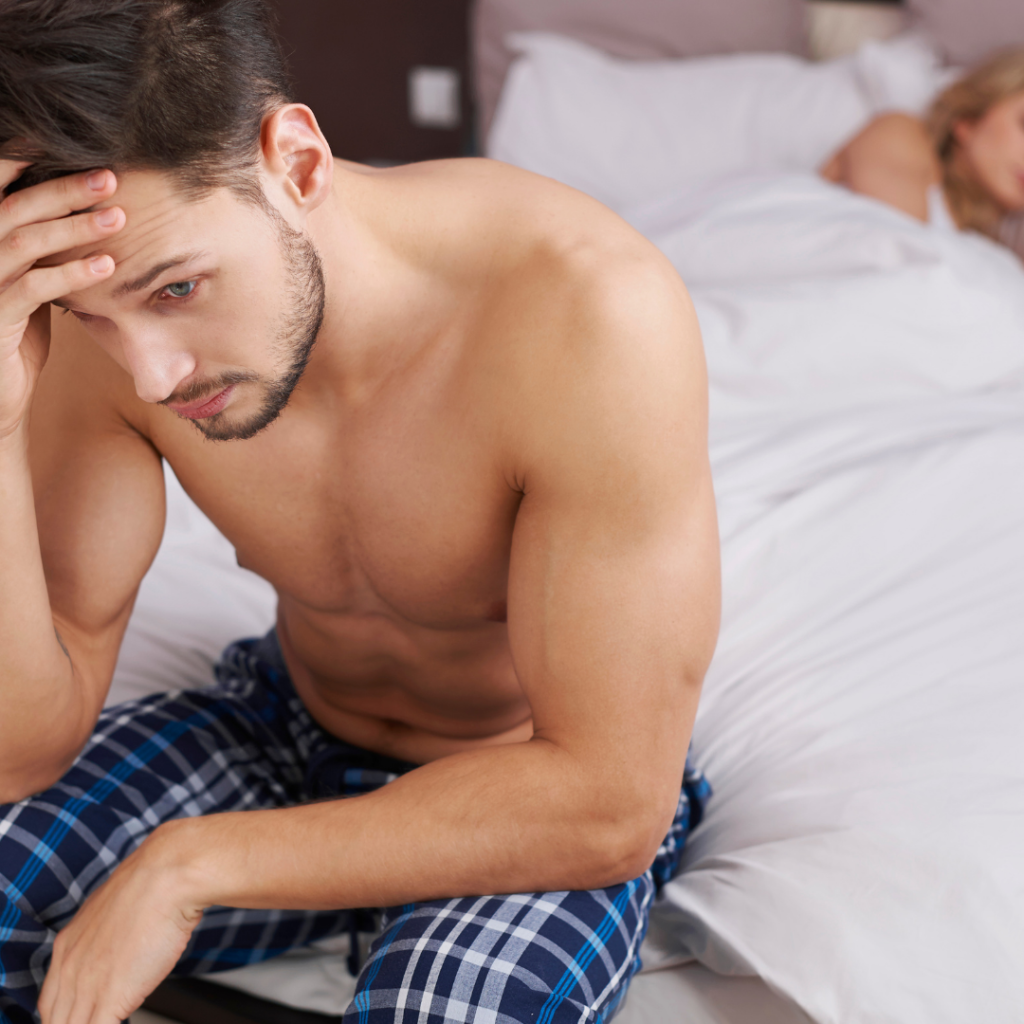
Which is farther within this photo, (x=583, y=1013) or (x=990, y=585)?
(x=990, y=585)

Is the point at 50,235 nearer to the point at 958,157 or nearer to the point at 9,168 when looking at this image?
the point at 9,168

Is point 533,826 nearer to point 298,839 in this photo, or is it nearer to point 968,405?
point 298,839

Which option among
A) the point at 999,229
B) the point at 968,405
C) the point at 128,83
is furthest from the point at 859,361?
the point at 128,83

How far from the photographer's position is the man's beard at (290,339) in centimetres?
70

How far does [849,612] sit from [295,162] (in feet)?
2.41

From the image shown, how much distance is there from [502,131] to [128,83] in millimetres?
1632

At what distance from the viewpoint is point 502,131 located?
6.91ft

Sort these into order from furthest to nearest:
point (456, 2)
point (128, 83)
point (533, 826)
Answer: point (456, 2) → point (533, 826) → point (128, 83)

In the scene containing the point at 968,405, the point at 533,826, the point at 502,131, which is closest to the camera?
the point at 533,826

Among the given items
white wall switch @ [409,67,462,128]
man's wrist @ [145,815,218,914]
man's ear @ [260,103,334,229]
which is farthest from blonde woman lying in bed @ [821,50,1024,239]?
man's wrist @ [145,815,218,914]

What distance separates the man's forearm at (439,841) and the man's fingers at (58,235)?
1.43ft

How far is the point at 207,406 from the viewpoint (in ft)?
2.31

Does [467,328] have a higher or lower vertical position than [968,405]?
higher

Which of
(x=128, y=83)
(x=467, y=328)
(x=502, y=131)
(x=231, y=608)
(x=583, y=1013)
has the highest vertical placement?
(x=128, y=83)
